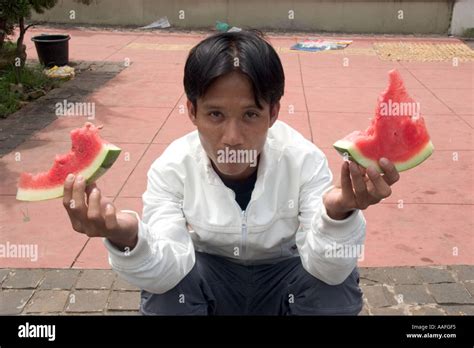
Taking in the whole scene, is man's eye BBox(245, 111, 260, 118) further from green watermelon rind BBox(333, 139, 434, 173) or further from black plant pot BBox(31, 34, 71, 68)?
black plant pot BBox(31, 34, 71, 68)

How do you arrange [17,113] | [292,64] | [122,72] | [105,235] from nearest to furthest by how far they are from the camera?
[105,235] → [17,113] → [122,72] → [292,64]

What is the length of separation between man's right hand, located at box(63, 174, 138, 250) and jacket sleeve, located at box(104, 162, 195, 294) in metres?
0.12

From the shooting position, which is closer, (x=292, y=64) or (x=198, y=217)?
(x=198, y=217)

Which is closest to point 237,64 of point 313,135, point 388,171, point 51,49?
point 388,171

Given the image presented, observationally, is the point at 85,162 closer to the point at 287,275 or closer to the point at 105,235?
the point at 105,235

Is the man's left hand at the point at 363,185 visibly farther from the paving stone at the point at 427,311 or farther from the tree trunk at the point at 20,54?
the tree trunk at the point at 20,54

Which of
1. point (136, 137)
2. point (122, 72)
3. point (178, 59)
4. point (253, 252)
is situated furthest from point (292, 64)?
point (253, 252)

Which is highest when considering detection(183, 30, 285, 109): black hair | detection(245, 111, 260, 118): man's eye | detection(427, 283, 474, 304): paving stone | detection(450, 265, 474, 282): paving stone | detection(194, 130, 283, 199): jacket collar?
detection(183, 30, 285, 109): black hair

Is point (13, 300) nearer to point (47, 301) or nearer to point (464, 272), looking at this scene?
point (47, 301)

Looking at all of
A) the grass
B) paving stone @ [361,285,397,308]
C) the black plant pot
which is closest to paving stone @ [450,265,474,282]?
paving stone @ [361,285,397,308]

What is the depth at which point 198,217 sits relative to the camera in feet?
8.52

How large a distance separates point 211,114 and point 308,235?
0.64 meters

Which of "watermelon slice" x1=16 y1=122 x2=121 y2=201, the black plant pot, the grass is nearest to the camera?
"watermelon slice" x1=16 y1=122 x2=121 y2=201

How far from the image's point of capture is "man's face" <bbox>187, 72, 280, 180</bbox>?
2.30m
